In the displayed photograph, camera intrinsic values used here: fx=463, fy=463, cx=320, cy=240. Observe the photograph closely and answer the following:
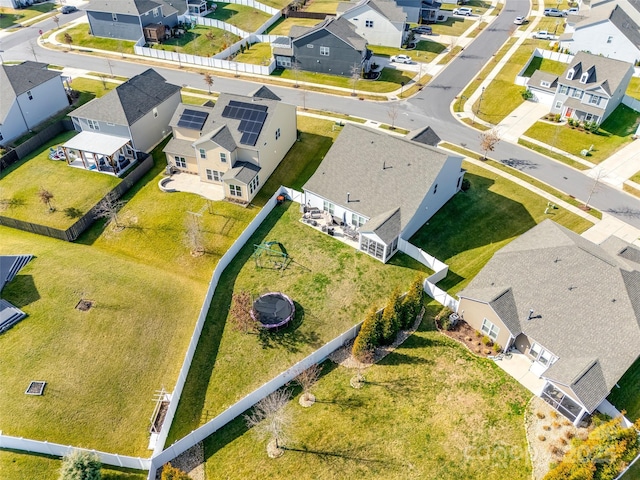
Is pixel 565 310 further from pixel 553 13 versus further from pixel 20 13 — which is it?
pixel 20 13

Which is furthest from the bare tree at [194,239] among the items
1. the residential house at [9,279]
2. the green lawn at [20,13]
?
the green lawn at [20,13]

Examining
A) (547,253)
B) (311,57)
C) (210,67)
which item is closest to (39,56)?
A: (210,67)

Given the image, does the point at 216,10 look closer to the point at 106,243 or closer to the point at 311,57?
the point at 311,57

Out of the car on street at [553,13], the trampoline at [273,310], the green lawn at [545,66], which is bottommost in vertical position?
the trampoline at [273,310]

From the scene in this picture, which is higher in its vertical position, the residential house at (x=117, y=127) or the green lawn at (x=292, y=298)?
the residential house at (x=117, y=127)

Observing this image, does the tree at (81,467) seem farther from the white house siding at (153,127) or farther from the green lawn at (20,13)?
the green lawn at (20,13)

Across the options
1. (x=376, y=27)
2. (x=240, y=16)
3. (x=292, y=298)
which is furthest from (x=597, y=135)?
(x=240, y=16)
